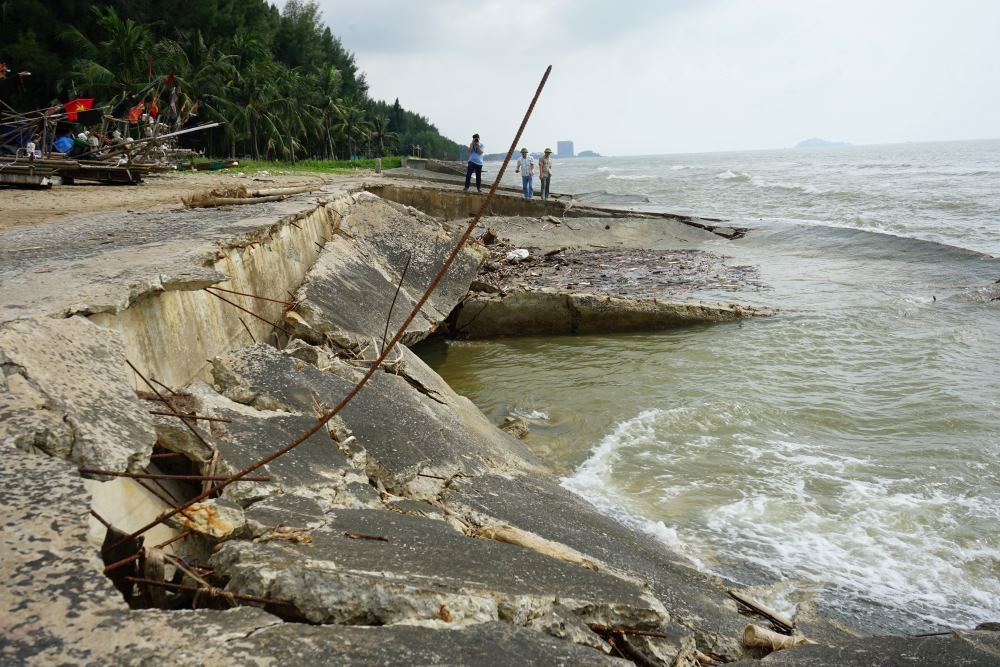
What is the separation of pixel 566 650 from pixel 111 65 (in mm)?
33368

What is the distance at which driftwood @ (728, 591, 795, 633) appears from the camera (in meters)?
3.31

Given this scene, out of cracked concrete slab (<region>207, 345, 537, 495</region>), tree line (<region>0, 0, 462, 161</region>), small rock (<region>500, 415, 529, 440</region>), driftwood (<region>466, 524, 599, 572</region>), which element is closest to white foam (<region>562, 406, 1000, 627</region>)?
small rock (<region>500, 415, 529, 440</region>)

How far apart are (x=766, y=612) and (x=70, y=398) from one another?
3.08 metres

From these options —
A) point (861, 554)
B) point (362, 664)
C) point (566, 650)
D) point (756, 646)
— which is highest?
point (362, 664)

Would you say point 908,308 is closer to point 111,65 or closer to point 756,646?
point 756,646

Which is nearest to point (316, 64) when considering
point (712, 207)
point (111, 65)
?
point (111, 65)

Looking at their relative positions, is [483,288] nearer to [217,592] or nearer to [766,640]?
[766,640]

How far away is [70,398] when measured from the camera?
7.33 feet

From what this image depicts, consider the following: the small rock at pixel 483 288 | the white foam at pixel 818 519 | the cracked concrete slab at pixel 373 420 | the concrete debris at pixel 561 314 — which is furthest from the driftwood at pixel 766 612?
the small rock at pixel 483 288

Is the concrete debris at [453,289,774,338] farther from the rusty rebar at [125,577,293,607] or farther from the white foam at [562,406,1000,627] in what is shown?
the rusty rebar at [125,577,293,607]

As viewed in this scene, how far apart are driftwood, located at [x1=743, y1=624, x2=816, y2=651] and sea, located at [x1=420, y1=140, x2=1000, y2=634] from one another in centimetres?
73

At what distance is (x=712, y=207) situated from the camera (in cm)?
2920

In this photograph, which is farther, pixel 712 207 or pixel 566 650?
pixel 712 207

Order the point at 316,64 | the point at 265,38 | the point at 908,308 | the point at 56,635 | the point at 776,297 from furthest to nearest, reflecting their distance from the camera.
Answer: the point at 316,64, the point at 265,38, the point at 776,297, the point at 908,308, the point at 56,635
